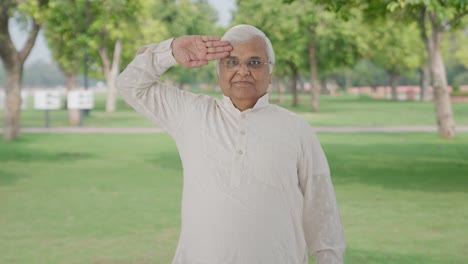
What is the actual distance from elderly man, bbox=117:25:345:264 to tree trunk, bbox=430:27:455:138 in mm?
21274

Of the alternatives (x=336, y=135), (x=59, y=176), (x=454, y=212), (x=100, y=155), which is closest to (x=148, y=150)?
(x=100, y=155)

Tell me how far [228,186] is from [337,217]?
1.67 feet

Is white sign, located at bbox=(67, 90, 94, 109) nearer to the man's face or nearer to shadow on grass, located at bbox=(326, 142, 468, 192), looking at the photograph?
shadow on grass, located at bbox=(326, 142, 468, 192)

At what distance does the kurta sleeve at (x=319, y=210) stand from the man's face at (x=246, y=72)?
11.0 inches

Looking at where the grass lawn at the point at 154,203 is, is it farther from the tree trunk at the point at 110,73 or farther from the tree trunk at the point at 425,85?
the tree trunk at the point at 425,85

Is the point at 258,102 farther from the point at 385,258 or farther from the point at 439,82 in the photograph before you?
the point at 439,82

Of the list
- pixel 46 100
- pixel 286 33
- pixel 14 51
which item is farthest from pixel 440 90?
pixel 286 33

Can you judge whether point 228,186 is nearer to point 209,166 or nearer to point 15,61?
point 209,166

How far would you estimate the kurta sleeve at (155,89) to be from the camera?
3275 mm

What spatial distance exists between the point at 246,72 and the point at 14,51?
22106mm

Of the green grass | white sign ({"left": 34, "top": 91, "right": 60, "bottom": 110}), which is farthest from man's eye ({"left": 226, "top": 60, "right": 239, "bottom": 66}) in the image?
the green grass

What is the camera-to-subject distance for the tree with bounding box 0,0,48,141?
77.6 ft

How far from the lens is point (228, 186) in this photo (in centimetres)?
303

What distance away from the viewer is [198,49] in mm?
3154
